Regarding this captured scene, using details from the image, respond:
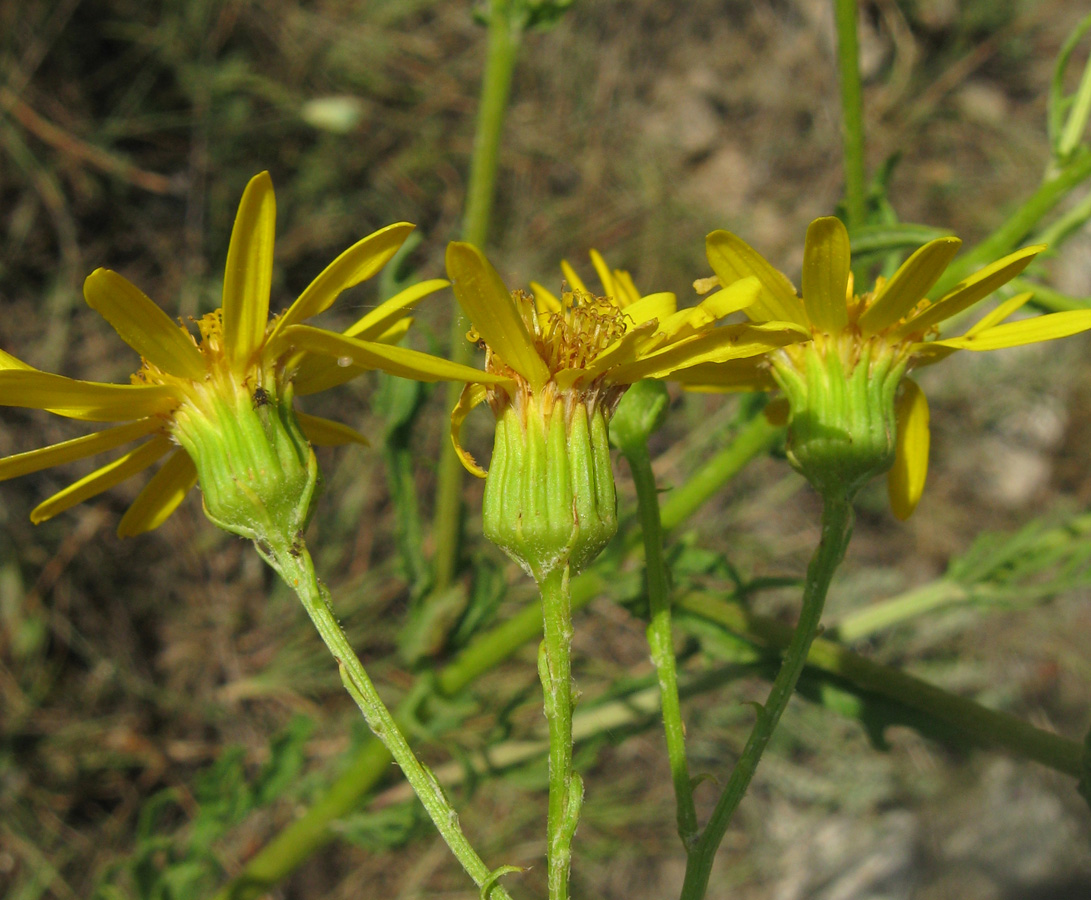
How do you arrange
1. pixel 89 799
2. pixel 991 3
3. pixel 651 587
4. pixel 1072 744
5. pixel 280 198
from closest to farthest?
pixel 651 587
pixel 1072 744
pixel 89 799
pixel 280 198
pixel 991 3

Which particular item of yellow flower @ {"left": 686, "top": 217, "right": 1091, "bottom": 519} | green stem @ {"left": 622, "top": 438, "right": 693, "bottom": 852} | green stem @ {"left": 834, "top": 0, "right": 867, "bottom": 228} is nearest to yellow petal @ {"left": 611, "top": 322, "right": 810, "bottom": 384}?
yellow flower @ {"left": 686, "top": 217, "right": 1091, "bottom": 519}

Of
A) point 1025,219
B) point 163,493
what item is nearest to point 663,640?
point 163,493

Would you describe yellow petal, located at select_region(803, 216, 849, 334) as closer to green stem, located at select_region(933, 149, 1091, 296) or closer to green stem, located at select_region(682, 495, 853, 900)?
green stem, located at select_region(682, 495, 853, 900)

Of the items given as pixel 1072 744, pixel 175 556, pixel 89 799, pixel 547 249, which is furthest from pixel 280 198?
pixel 1072 744

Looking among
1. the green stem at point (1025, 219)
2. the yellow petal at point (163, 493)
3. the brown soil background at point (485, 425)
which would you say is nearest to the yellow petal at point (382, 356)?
the yellow petal at point (163, 493)

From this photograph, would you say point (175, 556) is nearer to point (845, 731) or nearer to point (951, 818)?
point (845, 731)

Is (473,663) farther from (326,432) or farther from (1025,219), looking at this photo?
(1025,219)
